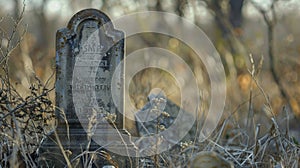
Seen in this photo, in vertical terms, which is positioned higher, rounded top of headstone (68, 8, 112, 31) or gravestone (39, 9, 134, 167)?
rounded top of headstone (68, 8, 112, 31)

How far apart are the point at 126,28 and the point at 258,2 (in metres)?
3.27

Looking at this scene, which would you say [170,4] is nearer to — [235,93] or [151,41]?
[151,41]

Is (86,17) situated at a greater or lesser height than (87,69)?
greater

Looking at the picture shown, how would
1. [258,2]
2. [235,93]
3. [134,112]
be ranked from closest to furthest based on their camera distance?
[134,112]
[258,2]
[235,93]

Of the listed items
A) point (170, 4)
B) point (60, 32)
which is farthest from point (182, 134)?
point (170, 4)

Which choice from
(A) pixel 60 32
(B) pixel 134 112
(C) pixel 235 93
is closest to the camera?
(A) pixel 60 32

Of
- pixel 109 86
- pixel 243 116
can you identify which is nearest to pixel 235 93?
pixel 243 116

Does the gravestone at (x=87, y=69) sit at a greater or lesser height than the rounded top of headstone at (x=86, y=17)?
lesser

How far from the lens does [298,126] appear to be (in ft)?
34.7

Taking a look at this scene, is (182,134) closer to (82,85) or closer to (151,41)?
(82,85)

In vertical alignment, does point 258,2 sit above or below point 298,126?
above

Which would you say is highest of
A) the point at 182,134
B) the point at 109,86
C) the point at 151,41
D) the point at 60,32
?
the point at 151,41

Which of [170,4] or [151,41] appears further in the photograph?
[151,41]

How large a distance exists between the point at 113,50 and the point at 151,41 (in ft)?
23.9
